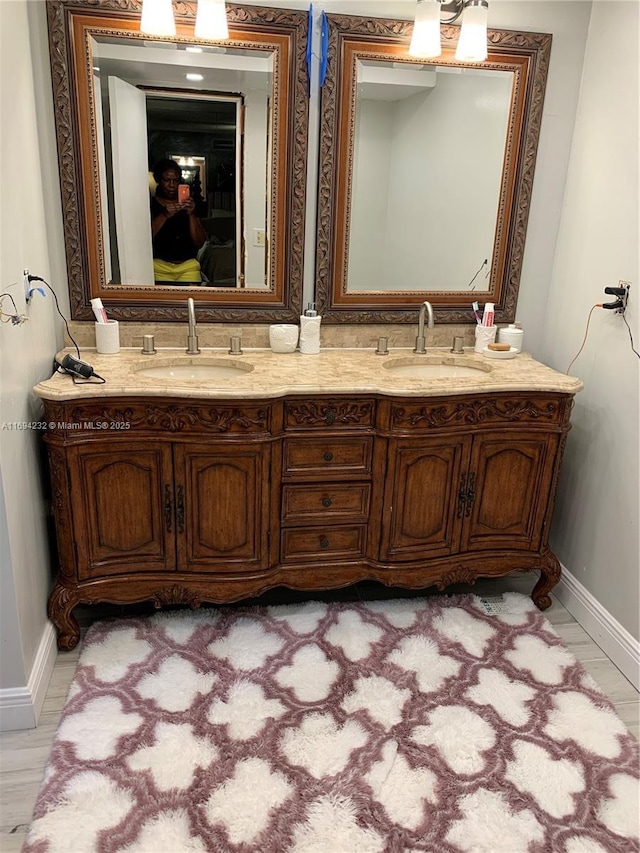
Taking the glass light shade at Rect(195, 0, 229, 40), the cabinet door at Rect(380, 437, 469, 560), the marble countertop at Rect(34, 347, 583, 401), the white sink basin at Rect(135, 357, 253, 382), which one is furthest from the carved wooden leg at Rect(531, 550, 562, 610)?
the glass light shade at Rect(195, 0, 229, 40)

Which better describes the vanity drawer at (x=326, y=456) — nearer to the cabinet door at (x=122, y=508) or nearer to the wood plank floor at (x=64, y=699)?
the cabinet door at (x=122, y=508)

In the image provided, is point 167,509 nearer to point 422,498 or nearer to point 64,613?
point 64,613

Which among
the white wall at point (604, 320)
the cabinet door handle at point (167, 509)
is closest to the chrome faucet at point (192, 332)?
the cabinet door handle at point (167, 509)

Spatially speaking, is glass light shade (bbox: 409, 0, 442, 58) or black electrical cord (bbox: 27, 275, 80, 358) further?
glass light shade (bbox: 409, 0, 442, 58)

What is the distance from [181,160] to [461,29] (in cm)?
101

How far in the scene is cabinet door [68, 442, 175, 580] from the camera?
1.86m

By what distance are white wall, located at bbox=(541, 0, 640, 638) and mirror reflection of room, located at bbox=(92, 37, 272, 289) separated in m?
1.12

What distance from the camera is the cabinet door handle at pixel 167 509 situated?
192 centimetres

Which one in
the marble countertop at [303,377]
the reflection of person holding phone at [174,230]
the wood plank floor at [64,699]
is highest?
the reflection of person holding phone at [174,230]

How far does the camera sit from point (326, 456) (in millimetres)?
1970

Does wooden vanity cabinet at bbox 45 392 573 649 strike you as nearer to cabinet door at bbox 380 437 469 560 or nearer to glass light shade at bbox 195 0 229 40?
cabinet door at bbox 380 437 469 560

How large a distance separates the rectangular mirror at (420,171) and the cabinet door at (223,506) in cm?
73

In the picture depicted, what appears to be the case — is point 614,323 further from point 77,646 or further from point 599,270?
point 77,646

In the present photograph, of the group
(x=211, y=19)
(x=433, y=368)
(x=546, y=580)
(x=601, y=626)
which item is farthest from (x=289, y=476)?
(x=211, y=19)
